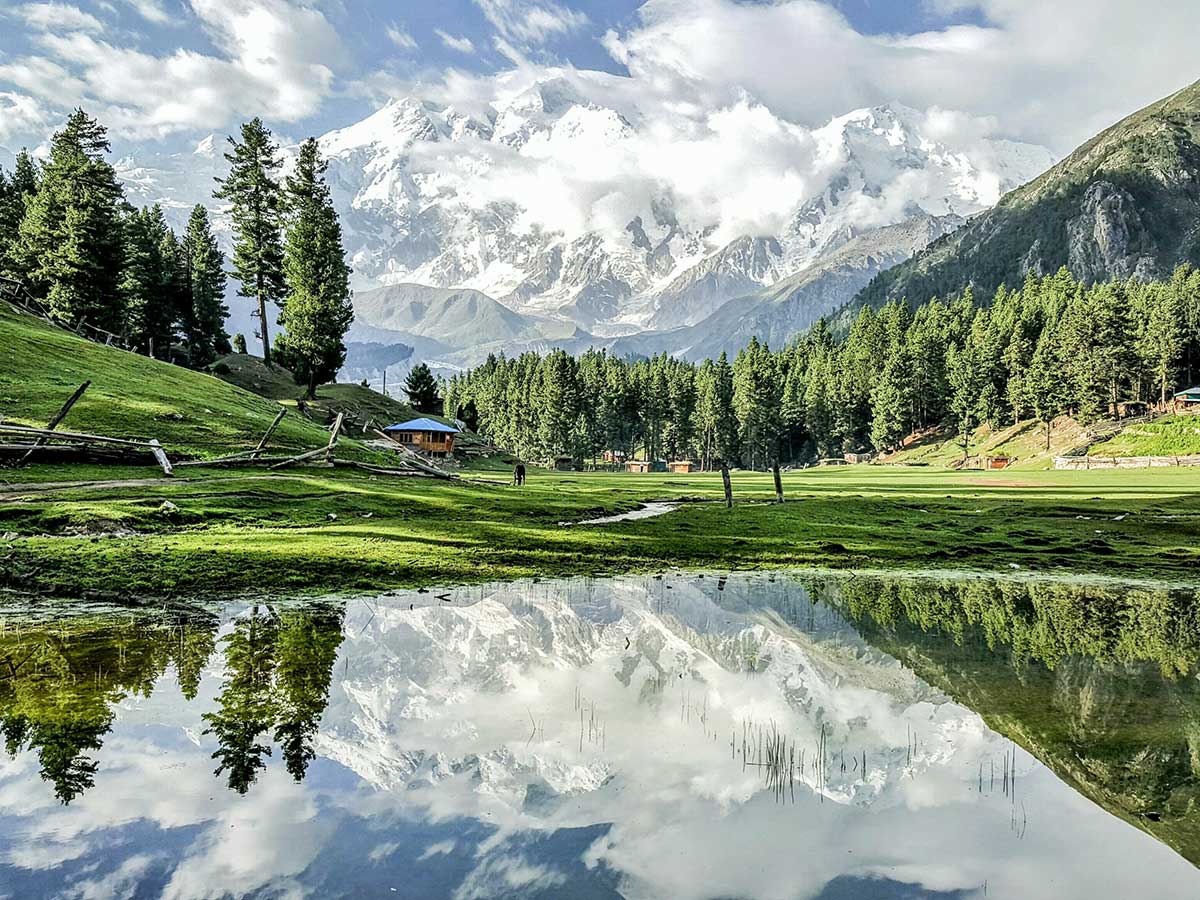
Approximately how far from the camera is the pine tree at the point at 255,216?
94.9m

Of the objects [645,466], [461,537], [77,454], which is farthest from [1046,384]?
[77,454]

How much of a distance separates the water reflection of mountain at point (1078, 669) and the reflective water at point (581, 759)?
0.07 m

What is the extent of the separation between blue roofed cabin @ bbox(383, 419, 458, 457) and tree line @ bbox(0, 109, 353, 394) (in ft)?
34.6

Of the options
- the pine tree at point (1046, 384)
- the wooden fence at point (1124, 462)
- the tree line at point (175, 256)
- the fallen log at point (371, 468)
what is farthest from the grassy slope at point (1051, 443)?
the tree line at point (175, 256)

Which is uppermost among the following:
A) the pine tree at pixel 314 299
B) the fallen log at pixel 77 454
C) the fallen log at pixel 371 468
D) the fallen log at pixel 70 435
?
the pine tree at pixel 314 299

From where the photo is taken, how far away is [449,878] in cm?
697

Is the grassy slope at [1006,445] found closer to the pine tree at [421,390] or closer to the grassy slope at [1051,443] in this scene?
the grassy slope at [1051,443]

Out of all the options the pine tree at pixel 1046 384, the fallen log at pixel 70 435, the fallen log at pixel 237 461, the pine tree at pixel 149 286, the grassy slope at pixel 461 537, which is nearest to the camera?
the grassy slope at pixel 461 537

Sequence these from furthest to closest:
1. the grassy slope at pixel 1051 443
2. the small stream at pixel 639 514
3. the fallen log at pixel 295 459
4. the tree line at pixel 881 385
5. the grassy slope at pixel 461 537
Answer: the tree line at pixel 881 385, the grassy slope at pixel 1051 443, the fallen log at pixel 295 459, the small stream at pixel 639 514, the grassy slope at pixel 461 537

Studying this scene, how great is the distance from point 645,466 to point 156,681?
5640 inches

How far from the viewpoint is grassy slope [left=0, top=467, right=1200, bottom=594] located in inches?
788

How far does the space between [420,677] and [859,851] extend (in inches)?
296

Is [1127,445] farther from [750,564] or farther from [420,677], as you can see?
[420,677]

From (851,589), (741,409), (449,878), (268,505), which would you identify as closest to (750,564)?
(851,589)
